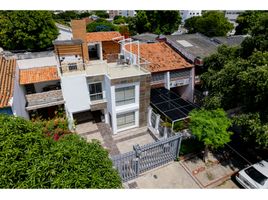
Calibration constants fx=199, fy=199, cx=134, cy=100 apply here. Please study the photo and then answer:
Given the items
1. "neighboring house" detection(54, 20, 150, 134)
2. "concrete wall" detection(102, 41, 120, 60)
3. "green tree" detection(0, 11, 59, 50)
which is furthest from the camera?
"green tree" detection(0, 11, 59, 50)

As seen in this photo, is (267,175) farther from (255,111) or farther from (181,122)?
(181,122)

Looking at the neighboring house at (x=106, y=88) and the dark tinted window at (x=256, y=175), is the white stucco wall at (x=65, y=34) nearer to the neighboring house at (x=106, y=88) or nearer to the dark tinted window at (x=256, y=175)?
the neighboring house at (x=106, y=88)

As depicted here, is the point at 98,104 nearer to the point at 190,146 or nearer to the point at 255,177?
the point at 190,146

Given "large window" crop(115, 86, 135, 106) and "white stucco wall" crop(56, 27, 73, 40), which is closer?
"large window" crop(115, 86, 135, 106)

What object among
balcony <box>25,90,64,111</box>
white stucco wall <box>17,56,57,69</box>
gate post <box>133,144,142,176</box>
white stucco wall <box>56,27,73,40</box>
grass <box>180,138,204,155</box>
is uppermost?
white stucco wall <box>56,27,73,40</box>

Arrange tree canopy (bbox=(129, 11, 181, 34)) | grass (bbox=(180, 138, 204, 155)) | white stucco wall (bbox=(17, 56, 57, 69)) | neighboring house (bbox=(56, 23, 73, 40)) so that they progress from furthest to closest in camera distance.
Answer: tree canopy (bbox=(129, 11, 181, 34)) → neighboring house (bbox=(56, 23, 73, 40)) → white stucco wall (bbox=(17, 56, 57, 69)) → grass (bbox=(180, 138, 204, 155))

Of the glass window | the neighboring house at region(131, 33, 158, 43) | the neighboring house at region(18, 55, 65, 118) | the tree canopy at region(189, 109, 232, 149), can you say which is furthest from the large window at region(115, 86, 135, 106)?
the neighboring house at region(131, 33, 158, 43)

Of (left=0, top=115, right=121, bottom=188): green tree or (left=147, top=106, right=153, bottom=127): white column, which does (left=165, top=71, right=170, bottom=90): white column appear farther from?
(left=0, top=115, right=121, bottom=188): green tree

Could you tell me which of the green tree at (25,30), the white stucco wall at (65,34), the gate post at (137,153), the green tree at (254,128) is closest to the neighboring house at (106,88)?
the gate post at (137,153)
